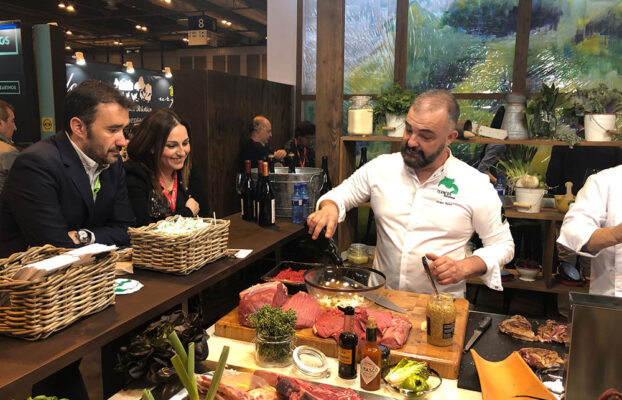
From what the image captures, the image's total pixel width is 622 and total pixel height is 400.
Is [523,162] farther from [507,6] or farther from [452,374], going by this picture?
[452,374]

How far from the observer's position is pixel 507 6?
5.42m

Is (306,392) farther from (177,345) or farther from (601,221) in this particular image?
(601,221)

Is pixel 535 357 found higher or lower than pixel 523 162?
lower

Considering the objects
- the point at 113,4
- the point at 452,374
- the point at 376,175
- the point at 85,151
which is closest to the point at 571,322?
the point at 452,374

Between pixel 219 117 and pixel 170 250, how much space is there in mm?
3230

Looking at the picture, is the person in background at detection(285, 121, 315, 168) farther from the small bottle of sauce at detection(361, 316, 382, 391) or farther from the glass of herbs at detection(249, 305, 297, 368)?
the small bottle of sauce at detection(361, 316, 382, 391)

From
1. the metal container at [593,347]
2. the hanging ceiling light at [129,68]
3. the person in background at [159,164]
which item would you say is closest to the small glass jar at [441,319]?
the metal container at [593,347]

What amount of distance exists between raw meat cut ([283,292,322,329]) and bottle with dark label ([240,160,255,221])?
1.50 metres

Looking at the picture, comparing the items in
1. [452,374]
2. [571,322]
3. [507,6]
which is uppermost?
[507,6]

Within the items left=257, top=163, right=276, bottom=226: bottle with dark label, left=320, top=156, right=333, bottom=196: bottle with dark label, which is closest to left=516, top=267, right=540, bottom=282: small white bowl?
left=320, top=156, right=333, bottom=196: bottle with dark label

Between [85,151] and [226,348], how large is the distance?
1.56 m

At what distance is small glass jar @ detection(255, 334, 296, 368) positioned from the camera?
1.54 m

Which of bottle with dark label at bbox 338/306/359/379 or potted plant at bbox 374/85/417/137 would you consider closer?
bottle with dark label at bbox 338/306/359/379

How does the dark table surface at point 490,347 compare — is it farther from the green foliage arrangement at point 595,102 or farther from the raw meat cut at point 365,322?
the green foliage arrangement at point 595,102
